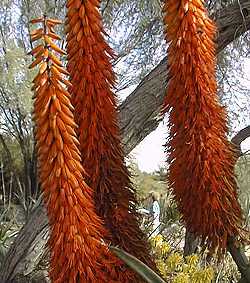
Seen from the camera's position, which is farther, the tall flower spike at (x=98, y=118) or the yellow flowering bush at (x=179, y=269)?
the yellow flowering bush at (x=179, y=269)

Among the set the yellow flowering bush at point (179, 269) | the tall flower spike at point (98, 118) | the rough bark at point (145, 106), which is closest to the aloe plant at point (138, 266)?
the tall flower spike at point (98, 118)

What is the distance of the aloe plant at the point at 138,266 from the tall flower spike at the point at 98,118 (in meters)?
0.03

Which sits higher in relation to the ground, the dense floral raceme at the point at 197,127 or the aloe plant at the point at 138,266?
the dense floral raceme at the point at 197,127

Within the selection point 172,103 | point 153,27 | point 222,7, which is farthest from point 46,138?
point 153,27

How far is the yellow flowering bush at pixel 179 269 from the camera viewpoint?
2857 mm

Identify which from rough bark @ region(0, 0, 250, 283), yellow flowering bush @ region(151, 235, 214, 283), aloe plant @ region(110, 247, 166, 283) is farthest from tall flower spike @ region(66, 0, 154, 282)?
rough bark @ region(0, 0, 250, 283)

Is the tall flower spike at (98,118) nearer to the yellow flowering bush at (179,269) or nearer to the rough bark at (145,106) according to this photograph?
the yellow flowering bush at (179,269)

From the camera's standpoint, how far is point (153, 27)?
17.0 feet

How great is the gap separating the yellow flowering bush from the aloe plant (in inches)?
41.4

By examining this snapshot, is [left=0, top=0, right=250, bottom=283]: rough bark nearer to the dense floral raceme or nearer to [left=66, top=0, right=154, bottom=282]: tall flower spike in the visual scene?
the dense floral raceme

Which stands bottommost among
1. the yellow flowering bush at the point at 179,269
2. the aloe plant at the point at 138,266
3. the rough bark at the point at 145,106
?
the aloe plant at the point at 138,266

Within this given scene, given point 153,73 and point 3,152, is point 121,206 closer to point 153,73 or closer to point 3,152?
point 153,73

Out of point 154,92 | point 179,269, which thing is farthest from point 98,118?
point 154,92

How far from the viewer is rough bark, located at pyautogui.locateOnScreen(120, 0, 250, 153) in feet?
12.5
